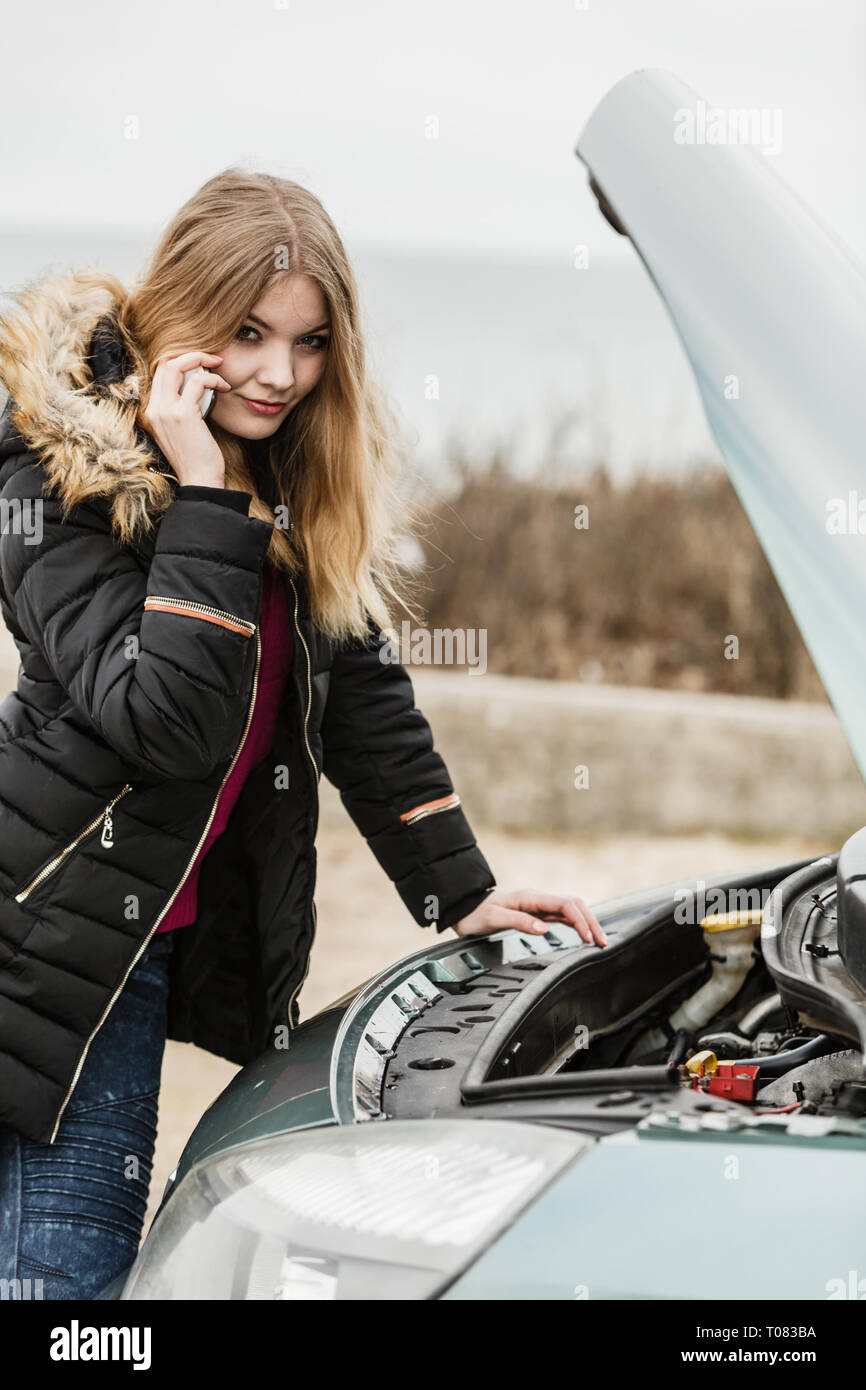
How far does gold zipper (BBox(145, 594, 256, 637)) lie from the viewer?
63.6 inches

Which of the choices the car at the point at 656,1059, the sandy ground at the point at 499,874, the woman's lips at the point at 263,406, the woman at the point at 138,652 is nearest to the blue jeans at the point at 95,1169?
the woman at the point at 138,652

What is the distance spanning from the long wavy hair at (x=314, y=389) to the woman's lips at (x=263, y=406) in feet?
0.28

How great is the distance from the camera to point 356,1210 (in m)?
1.14

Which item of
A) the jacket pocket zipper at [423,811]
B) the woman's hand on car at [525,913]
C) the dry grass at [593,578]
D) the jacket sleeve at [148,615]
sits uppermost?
the dry grass at [593,578]

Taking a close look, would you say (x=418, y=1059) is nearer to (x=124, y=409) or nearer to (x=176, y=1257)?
(x=176, y=1257)

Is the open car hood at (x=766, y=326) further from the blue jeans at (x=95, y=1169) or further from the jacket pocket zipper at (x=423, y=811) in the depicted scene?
the blue jeans at (x=95, y=1169)

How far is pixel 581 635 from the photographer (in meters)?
7.57

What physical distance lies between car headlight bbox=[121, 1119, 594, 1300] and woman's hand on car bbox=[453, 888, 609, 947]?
747 millimetres

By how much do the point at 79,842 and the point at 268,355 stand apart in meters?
0.71

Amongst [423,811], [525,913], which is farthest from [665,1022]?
[423,811]

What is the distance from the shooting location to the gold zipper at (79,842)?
5.42 feet

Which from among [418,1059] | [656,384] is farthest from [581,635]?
[418,1059]

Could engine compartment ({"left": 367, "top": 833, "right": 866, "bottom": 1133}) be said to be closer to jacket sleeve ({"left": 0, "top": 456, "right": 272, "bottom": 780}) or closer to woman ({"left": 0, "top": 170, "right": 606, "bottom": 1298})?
woman ({"left": 0, "top": 170, "right": 606, "bottom": 1298})
